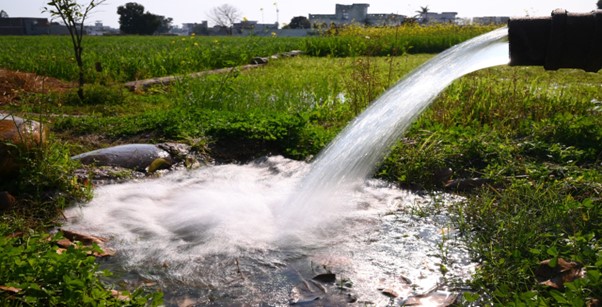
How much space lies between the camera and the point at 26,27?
59812 mm

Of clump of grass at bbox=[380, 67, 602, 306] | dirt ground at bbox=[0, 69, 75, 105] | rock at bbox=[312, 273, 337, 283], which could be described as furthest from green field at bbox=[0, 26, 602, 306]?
dirt ground at bbox=[0, 69, 75, 105]

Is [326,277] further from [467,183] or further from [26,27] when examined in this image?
[26,27]

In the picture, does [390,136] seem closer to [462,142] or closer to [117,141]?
[462,142]

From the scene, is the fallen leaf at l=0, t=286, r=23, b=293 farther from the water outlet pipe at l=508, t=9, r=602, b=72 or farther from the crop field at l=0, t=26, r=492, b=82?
the crop field at l=0, t=26, r=492, b=82

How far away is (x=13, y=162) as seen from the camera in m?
4.01

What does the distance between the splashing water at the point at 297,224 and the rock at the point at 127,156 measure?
Result: 0.27 metres

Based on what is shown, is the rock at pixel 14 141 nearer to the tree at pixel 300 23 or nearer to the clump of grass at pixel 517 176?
the clump of grass at pixel 517 176

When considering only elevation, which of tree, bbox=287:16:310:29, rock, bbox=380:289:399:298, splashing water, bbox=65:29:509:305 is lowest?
rock, bbox=380:289:399:298

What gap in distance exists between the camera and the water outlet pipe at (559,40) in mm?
2883

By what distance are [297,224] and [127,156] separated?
1919 millimetres

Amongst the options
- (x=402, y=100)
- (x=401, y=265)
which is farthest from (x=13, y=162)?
(x=402, y=100)

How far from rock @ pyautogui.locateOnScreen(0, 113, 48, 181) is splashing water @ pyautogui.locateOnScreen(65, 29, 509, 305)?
55cm

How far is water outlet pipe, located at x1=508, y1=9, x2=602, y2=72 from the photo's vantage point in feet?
9.46

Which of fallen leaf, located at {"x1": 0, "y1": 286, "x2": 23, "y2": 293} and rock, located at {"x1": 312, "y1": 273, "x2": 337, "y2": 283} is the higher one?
fallen leaf, located at {"x1": 0, "y1": 286, "x2": 23, "y2": 293}
